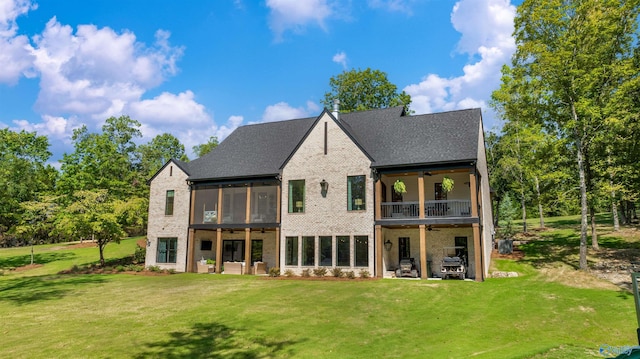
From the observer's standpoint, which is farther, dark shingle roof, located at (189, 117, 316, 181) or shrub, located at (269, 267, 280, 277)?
dark shingle roof, located at (189, 117, 316, 181)

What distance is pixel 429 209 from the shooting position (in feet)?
76.9

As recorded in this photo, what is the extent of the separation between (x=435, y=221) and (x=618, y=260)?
33.4 feet

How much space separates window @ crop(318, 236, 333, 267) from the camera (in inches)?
923

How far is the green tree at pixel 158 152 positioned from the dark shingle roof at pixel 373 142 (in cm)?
2701

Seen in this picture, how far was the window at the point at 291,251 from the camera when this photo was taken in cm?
2438

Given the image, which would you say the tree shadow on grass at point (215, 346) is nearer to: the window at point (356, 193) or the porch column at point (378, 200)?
the porch column at point (378, 200)

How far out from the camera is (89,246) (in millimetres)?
42844

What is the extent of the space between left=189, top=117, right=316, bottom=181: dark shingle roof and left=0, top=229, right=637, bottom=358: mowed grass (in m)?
8.38

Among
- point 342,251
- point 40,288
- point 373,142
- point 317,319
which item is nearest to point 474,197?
point 373,142

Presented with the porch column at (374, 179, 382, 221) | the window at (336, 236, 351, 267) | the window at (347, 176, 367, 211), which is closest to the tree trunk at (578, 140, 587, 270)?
the porch column at (374, 179, 382, 221)

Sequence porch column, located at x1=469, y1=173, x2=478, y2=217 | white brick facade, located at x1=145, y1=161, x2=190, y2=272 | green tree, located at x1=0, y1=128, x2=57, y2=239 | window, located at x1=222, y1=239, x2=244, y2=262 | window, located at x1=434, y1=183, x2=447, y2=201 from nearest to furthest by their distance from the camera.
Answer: porch column, located at x1=469, y1=173, x2=478, y2=217, window, located at x1=434, y1=183, x2=447, y2=201, white brick facade, located at x1=145, y1=161, x2=190, y2=272, window, located at x1=222, y1=239, x2=244, y2=262, green tree, located at x1=0, y1=128, x2=57, y2=239

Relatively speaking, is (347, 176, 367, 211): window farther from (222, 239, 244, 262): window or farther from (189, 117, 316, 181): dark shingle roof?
(222, 239, 244, 262): window

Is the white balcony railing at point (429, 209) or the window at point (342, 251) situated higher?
the white balcony railing at point (429, 209)

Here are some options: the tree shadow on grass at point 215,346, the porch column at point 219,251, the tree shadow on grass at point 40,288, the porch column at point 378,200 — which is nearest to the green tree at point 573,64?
the porch column at point 378,200
